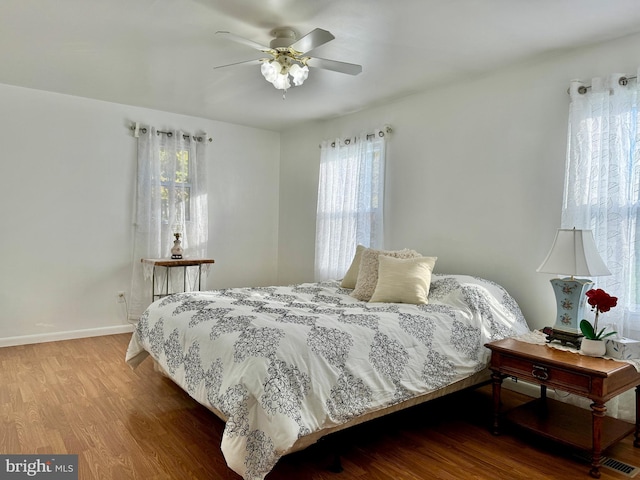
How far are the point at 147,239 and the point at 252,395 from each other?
3.47 meters

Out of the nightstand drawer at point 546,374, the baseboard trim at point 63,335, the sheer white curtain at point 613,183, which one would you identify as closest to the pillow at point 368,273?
the nightstand drawer at point 546,374

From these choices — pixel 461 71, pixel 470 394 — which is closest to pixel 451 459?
pixel 470 394

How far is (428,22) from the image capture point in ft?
8.88

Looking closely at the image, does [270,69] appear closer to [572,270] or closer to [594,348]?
[572,270]

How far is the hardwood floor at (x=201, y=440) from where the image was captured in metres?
2.18

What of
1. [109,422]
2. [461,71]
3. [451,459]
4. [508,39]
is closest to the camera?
[451,459]

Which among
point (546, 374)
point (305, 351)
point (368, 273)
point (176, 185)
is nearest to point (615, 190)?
point (546, 374)

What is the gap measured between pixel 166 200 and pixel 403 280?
313 centimetres

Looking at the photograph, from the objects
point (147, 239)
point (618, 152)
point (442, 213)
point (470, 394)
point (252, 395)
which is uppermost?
point (618, 152)

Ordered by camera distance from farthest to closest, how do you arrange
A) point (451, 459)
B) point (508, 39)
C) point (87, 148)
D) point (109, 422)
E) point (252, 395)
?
point (87, 148) < point (508, 39) < point (109, 422) < point (451, 459) < point (252, 395)

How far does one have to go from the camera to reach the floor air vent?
7.28ft

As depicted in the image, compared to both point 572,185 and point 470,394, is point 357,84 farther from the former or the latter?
point 470,394

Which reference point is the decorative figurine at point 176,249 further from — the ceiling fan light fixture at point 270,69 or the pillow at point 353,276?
the ceiling fan light fixture at point 270,69

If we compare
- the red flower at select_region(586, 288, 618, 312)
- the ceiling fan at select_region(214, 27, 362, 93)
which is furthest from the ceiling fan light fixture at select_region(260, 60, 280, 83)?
the red flower at select_region(586, 288, 618, 312)
